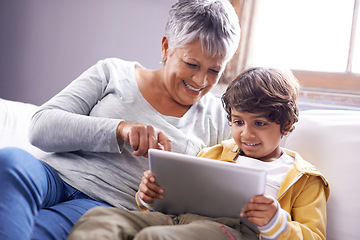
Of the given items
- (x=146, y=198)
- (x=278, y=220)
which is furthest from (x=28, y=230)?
(x=278, y=220)

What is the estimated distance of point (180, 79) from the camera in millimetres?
1218

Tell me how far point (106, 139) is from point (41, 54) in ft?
4.99

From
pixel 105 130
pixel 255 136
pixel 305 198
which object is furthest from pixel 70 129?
pixel 305 198

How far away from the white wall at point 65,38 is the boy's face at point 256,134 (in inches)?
43.4

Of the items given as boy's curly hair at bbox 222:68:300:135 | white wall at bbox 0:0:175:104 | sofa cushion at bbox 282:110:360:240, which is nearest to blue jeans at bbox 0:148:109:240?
boy's curly hair at bbox 222:68:300:135

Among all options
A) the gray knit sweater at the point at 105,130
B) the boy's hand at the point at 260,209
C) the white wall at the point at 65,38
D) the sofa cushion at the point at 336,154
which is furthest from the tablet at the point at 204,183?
the white wall at the point at 65,38

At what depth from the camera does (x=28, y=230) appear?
2.46 feet

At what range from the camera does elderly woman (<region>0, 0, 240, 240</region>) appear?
0.96 meters

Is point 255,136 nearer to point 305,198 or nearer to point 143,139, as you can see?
point 305,198

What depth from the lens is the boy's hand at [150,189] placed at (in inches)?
34.9

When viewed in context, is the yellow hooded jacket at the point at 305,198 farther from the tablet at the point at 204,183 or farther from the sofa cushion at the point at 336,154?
the tablet at the point at 204,183

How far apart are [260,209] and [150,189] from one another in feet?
0.89

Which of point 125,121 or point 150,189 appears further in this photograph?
point 125,121

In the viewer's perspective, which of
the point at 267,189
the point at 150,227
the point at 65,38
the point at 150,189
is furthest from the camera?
the point at 65,38
